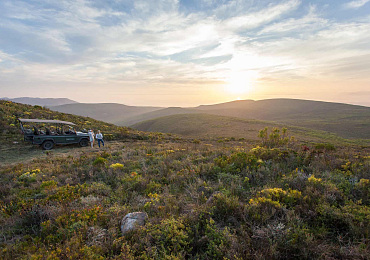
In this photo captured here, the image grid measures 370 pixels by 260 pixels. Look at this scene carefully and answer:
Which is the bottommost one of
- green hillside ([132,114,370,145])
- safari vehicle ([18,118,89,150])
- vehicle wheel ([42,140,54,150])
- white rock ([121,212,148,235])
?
green hillside ([132,114,370,145])

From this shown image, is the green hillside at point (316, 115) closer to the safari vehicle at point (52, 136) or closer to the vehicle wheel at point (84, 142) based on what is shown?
the vehicle wheel at point (84, 142)

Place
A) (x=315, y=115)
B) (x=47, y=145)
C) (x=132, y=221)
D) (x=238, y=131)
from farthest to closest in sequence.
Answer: (x=315, y=115)
(x=238, y=131)
(x=47, y=145)
(x=132, y=221)

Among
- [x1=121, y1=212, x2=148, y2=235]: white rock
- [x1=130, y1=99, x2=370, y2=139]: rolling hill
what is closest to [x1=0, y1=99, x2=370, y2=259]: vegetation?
[x1=121, y1=212, x2=148, y2=235]: white rock

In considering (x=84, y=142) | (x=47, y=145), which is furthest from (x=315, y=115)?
(x=47, y=145)

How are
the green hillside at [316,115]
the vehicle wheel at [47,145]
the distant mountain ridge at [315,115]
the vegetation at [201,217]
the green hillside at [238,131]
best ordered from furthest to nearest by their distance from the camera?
the distant mountain ridge at [315,115] → the green hillside at [316,115] → the green hillside at [238,131] → the vehicle wheel at [47,145] → the vegetation at [201,217]

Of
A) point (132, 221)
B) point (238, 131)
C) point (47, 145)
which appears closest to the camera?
point (132, 221)

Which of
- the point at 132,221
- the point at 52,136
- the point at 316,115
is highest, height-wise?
the point at 316,115

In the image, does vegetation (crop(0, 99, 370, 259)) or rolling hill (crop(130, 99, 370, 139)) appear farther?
rolling hill (crop(130, 99, 370, 139))

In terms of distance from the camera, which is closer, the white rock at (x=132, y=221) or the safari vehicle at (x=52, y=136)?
the white rock at (x=132, y=221)

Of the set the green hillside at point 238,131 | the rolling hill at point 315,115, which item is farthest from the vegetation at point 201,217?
the rolling hill at point 315,115

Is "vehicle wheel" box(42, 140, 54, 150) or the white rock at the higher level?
"vehicle wheel" box(42, 140, 54, 150)

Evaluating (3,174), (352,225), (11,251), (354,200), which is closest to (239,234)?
(352,225)

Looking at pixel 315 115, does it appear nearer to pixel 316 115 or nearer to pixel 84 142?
pixel 316 115

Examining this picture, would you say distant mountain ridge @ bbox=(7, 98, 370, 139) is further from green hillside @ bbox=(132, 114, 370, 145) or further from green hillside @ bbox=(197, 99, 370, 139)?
green hillside @ bbox=(132, 114, 370, 145)
